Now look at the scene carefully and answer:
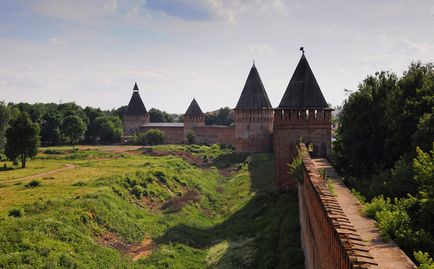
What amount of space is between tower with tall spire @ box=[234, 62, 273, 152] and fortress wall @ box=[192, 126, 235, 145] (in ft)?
40.5

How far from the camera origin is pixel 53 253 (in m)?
15.5

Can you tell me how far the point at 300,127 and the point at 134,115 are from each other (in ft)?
176

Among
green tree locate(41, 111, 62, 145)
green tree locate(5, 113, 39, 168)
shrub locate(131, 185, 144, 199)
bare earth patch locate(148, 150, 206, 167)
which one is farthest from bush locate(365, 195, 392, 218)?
green tree locate(41, 111, 62, 145)

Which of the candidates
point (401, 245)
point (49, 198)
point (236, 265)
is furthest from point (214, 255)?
point (401, 245)

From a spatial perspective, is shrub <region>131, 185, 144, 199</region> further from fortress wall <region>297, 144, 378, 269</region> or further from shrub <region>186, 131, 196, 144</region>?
shrub <region>186, 131, 196, 144</region>

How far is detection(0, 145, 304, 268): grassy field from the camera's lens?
15719 mm

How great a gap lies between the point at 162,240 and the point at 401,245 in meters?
13.7

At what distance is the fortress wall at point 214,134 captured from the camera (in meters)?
60.7

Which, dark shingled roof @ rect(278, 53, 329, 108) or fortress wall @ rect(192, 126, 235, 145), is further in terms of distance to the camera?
fortress wall @ rect(192, 126, 235, 145)

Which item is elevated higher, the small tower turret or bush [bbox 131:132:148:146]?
the small tower turret

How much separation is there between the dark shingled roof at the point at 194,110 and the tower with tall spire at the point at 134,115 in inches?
406

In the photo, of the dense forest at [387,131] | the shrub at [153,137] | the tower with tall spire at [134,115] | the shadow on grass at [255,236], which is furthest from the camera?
the tower with tall spire at [134,115]

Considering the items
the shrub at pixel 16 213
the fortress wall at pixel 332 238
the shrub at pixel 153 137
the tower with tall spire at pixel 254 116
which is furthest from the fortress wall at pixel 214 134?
the fortress wall at pixel 332 238

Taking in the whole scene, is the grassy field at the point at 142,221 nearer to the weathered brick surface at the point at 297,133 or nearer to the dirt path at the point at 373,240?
the weathered brick surface at the point at 297,133
